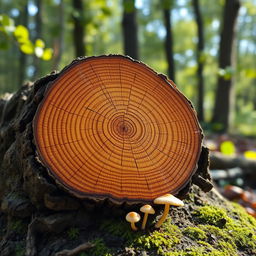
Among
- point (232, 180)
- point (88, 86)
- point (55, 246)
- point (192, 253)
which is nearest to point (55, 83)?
point (88, 86)

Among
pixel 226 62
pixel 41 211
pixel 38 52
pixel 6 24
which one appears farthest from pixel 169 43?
pixel 41 211

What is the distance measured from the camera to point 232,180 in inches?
204

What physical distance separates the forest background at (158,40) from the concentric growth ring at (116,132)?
Answer: 1.70 m

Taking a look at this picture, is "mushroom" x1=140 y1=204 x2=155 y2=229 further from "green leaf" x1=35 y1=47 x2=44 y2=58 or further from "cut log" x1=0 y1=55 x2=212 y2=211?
"green leaf" x1=35 y1=47 x2=44 y2=58

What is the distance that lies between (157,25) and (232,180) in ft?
83.5

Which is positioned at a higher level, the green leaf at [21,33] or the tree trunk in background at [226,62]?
the green leaf at [21,33]

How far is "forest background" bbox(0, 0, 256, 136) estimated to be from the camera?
7195 millimetres

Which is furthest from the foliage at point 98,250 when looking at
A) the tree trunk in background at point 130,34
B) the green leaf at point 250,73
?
the tree trunk in background at point 130,34

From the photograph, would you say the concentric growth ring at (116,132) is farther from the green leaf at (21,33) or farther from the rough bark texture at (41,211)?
the green leaf at (21,33)

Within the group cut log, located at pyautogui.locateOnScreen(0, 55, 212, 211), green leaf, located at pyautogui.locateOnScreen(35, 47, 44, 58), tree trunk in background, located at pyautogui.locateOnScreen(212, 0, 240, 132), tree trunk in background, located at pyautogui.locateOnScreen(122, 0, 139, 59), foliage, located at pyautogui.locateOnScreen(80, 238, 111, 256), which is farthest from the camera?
tree trunk in background, located at pyautogui.locateOnScreen(212, 0, 240, 132)

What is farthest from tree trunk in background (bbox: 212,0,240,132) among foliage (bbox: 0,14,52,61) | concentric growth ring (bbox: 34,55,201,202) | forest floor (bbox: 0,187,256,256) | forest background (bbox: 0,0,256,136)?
forest floor (bbox: 0,187,256,256)

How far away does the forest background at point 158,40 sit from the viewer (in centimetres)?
719

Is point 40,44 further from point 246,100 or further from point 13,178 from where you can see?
point 246,100

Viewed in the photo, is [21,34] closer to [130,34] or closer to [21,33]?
[21,33]
